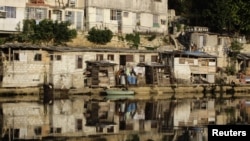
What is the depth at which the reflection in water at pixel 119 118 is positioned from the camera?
78.4 feet

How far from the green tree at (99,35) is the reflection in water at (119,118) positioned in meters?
7.96

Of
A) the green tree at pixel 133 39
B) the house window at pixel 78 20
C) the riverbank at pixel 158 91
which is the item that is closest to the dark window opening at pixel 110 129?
the riverbank at pixel 158 91

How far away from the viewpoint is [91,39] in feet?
162

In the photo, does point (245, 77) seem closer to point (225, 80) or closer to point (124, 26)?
point (225, 80)

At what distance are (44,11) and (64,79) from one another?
23.7 ft

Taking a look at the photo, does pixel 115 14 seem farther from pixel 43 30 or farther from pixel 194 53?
pixel 43 30

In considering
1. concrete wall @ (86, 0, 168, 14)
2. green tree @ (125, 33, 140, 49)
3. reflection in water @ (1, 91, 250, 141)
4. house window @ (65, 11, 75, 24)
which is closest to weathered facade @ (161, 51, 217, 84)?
green tree @ (125, 33, 140, 49)

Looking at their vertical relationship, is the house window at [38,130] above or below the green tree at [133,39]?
below

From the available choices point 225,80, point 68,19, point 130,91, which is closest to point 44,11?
point 68,19

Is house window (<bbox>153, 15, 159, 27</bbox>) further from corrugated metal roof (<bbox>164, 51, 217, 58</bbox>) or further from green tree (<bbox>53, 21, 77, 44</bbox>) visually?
green tree (<bbox>53, 21, 77, 44</bbox>)

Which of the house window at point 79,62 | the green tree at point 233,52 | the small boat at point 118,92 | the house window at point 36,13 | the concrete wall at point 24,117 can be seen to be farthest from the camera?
the green tree at point 233,52

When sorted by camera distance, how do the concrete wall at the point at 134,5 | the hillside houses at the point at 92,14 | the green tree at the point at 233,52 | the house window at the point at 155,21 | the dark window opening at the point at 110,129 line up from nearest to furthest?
the dark window opening at the point at 110,129 → the hillside houses at the point at 92,14 → the concrete wall at the point at 134,5 → the green tree at the point at 233,52 → the house window at the point at 155,21

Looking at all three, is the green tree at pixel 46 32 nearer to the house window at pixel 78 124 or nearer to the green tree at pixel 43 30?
the green tree at pixel 43 30

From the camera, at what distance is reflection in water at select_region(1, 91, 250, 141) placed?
78.4ft
